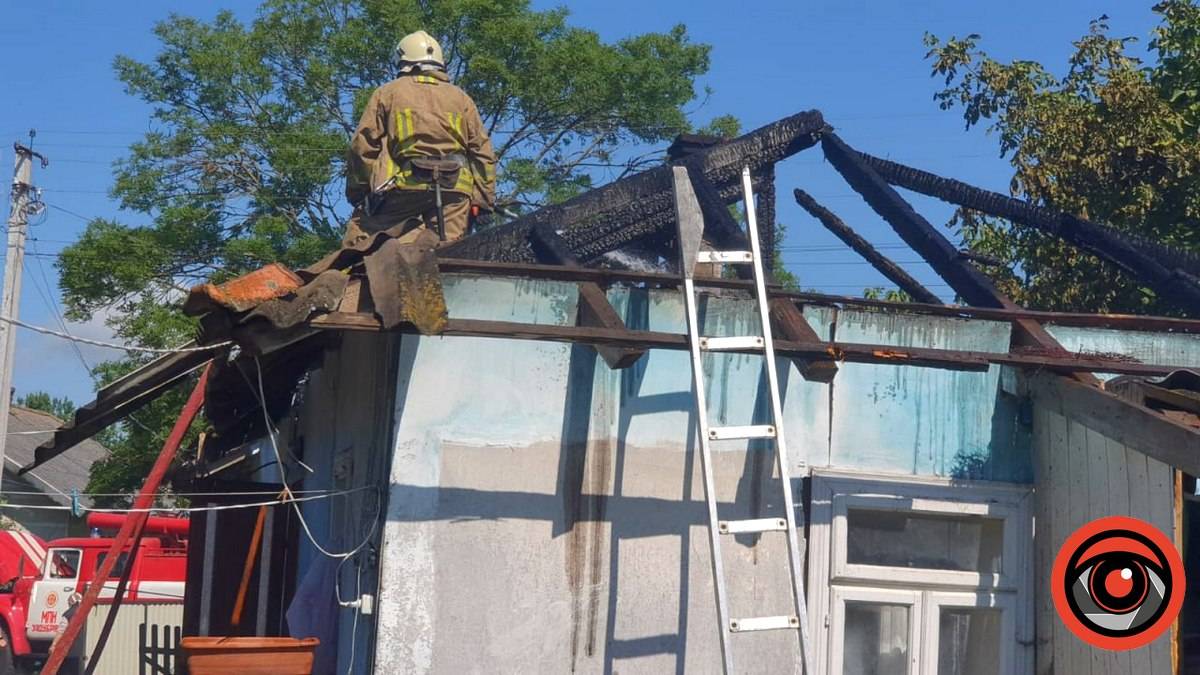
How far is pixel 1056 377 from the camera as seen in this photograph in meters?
6.47

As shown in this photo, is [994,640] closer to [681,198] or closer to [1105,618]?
[1105,618]

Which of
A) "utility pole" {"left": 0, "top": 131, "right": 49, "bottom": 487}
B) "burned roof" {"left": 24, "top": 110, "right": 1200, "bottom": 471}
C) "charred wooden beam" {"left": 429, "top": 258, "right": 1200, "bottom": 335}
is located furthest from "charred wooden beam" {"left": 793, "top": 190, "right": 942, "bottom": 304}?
"utility pole" {"left": 0, "top": 131, "right": 49, "bottom": 487}

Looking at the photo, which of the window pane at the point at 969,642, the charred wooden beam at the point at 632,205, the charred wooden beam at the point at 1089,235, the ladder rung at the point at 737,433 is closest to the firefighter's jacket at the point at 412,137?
the charred wooden beam at the point at 632,205

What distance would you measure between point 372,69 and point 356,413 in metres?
17.2

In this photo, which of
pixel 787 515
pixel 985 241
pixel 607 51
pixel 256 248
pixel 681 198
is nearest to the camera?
pixel 787 515

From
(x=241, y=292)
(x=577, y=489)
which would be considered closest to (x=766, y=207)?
(x=577, y=489)

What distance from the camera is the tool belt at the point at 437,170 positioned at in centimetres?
748

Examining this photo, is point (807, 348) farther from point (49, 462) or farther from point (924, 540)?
point (49, 462)

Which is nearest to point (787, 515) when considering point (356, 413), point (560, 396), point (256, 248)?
point (560, 396)

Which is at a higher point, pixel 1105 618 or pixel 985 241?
pixel 985 241

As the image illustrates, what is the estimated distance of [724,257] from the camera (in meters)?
6.01

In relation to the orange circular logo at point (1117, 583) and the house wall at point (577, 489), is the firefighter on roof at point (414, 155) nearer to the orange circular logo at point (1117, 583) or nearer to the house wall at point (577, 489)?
the house wall at point (577, 489)

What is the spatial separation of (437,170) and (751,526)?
2870 millimetres

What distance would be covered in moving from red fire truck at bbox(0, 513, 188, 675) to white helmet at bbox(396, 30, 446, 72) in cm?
1361
